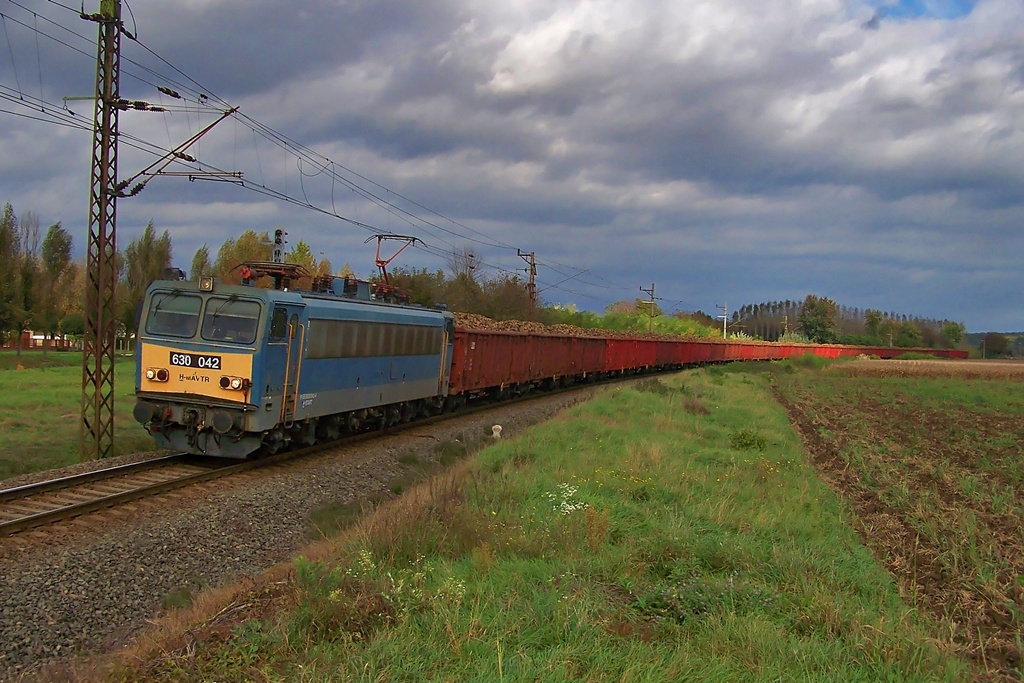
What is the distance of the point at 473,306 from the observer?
165 ft

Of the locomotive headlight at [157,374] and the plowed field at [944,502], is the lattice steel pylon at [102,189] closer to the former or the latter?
the locomotive headlight at [157,374]

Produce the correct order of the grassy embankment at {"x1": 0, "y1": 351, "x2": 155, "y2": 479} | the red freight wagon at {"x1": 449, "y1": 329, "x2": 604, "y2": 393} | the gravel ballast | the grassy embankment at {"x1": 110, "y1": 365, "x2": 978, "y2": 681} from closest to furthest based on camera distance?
the grassy embankment at {"x1": 110, "y1": 365, "x2": 978, "y2": 681} < the gravel ballast < the grassy embankment at {"x1": 0, "y1": 351, "x2": 155, "y2": 479} < the red freight wagon at {"x1": 449, "y1": 329, "x2": 604, "y2": 393}

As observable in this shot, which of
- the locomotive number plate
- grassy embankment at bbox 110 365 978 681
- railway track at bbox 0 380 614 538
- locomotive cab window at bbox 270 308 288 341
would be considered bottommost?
railway track at bbox 0 380 614 538

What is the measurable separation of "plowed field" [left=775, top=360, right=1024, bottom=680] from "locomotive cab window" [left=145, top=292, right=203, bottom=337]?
34.2 feet

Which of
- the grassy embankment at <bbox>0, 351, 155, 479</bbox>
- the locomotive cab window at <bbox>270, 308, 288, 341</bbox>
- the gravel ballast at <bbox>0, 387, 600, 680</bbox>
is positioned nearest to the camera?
the gravel ballast at <bbox>0, 387, 600, 680</bbox>

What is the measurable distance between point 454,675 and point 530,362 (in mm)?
24514

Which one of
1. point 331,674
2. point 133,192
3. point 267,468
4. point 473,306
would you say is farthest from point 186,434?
point 473,306

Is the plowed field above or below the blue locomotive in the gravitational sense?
below

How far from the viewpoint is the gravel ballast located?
6656 millimetres

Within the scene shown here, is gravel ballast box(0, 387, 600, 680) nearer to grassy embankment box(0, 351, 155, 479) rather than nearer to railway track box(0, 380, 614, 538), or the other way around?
railway track box(0, 380, 614, 538)

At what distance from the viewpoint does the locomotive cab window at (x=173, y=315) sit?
13.3m

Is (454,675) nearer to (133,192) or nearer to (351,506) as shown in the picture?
(351,506)

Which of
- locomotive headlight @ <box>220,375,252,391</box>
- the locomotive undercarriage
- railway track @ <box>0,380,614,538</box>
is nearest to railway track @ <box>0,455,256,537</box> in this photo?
railway track @ <box>0,380,614,538</box>

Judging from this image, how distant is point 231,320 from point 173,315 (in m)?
1.12
